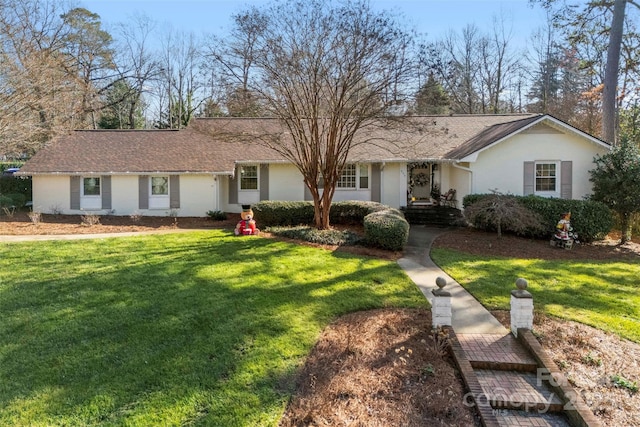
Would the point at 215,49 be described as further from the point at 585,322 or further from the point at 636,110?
the point at 636,110

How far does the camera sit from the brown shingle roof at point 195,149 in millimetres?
16516

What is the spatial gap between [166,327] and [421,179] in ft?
51.1

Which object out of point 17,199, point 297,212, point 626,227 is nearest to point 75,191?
point 17,199

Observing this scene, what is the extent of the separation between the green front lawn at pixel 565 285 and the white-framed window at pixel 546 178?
16.4 ft

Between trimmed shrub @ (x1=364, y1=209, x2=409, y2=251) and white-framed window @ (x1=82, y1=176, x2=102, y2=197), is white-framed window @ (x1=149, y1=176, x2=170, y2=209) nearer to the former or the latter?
white-framed window @ (x1=82, y1=176, x2=102, y2=197)

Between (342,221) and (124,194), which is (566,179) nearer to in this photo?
(342,221)

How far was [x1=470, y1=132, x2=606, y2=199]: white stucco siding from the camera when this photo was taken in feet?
46.7

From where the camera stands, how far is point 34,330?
533cm

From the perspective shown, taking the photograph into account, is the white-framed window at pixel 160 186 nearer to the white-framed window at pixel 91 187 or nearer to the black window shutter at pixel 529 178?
the white-framed window at pixel 91 187

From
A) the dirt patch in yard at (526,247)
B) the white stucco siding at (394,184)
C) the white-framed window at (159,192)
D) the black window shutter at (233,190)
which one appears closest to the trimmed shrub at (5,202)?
the white-framed window at (159,192)

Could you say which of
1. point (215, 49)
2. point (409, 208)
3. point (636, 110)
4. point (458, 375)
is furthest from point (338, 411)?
point (636, 110)

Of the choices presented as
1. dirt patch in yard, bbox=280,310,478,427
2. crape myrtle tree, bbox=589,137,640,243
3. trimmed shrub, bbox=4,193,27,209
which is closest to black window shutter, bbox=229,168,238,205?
trimmed shrub, bbox=4,193,27,209

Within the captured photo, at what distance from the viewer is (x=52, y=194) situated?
16.9 meters

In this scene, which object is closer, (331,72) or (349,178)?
(331,72)
